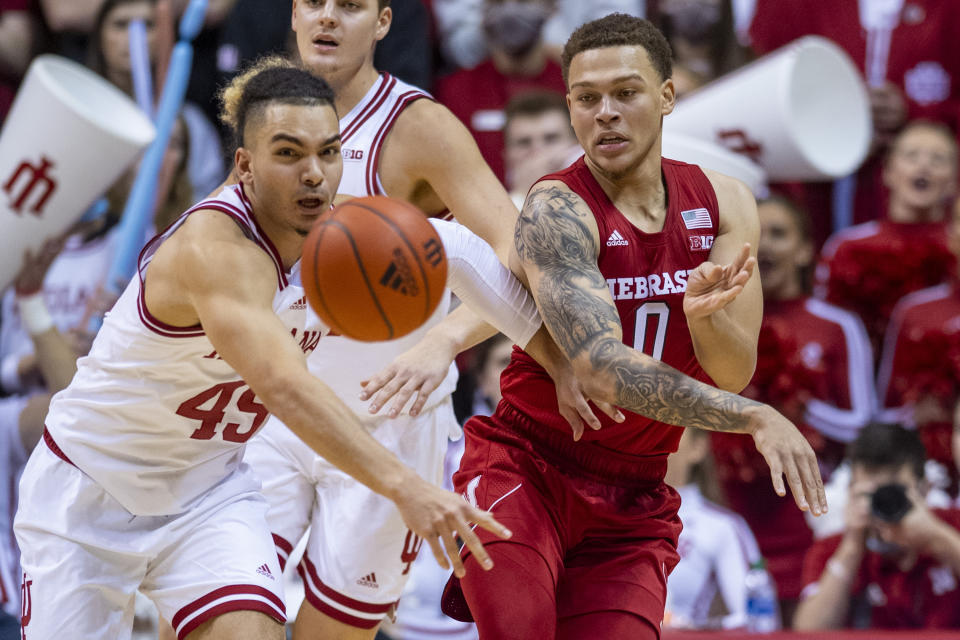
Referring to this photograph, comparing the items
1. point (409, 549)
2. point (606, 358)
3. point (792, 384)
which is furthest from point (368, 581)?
point (792, 384)

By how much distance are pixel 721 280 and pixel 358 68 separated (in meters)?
1.69

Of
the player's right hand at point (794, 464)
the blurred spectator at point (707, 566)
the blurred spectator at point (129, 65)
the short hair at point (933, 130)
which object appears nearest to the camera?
the player's right hand at point (794, 464)

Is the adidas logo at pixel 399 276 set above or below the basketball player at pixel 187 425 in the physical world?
above

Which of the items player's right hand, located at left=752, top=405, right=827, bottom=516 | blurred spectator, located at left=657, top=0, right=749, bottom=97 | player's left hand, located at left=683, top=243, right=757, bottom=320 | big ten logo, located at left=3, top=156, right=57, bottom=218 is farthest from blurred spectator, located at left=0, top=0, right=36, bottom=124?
player's right hand, located at left=752, top=405, right=827, bottom=516

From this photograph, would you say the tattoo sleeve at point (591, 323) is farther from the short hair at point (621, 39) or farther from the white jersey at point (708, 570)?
the white jersey at point (708, 570)

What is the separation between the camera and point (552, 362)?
12.9 ft

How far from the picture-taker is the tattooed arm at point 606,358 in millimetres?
3400

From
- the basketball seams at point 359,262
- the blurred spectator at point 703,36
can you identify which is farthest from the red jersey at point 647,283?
the blurred spectator at point 703,36

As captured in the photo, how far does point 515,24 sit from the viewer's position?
7.79m

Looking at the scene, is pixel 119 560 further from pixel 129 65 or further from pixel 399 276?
pixel 129 65

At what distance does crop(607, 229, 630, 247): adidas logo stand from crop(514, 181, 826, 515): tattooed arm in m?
0.04

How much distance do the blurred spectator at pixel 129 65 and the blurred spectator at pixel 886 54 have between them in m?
3.31

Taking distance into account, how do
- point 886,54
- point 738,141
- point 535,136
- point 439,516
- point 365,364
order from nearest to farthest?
point 439,516
point 365,364
point 738,141
point 535,136
point 886,54

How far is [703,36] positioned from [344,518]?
4267 mm
